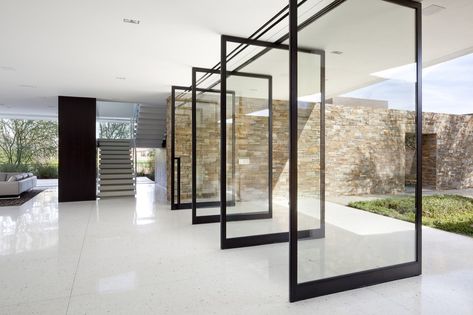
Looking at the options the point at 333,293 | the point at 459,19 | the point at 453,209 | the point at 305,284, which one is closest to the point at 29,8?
the point at 305,284

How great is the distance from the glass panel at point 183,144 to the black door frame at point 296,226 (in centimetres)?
449

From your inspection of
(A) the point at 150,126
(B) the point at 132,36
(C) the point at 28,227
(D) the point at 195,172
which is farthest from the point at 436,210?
(A) the point at 150,126

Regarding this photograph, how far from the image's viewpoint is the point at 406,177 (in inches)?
118

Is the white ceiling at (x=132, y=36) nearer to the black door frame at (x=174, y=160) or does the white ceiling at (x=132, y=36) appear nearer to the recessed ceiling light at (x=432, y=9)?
the recessed ceiling light at (x=432, y=9)

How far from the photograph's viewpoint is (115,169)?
32.5 feet

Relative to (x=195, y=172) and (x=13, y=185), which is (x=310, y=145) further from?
(x=13, y=185)

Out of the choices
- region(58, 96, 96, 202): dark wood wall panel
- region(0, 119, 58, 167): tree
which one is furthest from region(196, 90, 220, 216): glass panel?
region(0, 119, 58, 167): tree

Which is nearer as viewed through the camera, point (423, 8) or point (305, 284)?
point (305, 284)

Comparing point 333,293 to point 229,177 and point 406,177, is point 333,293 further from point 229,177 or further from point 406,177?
point 229,177

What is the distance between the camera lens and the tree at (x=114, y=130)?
10802mm

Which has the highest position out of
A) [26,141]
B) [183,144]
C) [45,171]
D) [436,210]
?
[26,141]

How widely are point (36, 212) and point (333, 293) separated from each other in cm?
637

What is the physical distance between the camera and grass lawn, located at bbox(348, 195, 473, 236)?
304cm

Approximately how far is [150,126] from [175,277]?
8.95 meters
